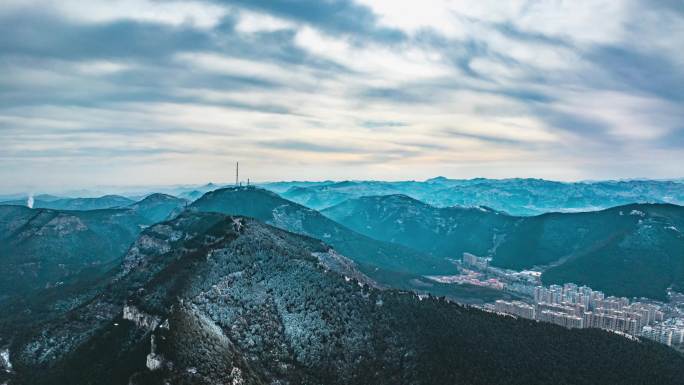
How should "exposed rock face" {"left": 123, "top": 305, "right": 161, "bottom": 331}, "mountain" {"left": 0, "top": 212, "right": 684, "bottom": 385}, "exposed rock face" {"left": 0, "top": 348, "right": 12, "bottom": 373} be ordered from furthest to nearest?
"exposed rock face" {"left": 0, "top": 348, "right": 12, "bottom": 373}
"exposed rock face" {"left": 123, "top": 305, "right": 161, "bottom": 331}
"mountain" {"left": 0, "top": 212, "right": 684, "bottom": 385}

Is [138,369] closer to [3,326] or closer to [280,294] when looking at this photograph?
[280,294]

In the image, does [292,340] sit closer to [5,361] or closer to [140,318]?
[140,318]

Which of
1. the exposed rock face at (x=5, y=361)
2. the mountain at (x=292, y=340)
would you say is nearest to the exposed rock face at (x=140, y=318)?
the mountain at (x=292, y=340)

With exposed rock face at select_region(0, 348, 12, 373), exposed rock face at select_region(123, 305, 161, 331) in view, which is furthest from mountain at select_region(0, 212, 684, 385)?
exposed rock face at select_region(0, 348, 12, 373)

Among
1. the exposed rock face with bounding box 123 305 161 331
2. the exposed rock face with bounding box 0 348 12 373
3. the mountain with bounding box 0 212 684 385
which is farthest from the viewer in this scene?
the exposed rock face with bounding box 0 348 12 373

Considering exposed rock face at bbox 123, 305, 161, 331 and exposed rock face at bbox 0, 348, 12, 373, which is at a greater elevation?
exposed rock face at bbox 123, 305, 161, 331

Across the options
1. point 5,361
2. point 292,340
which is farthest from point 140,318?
point 5,361

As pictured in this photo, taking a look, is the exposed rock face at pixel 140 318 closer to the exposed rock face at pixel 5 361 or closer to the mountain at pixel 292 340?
the mountain at pixel 292 340

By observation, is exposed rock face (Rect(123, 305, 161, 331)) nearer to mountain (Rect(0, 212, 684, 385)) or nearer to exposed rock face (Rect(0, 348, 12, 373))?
mountain (Rect(0, 212, 684, 385))

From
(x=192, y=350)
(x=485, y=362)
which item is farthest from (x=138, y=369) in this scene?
(x=485, y=362)

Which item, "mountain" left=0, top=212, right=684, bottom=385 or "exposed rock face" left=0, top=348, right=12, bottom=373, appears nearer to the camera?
"mountain" left=0, top=212, right=684, bottom=385
